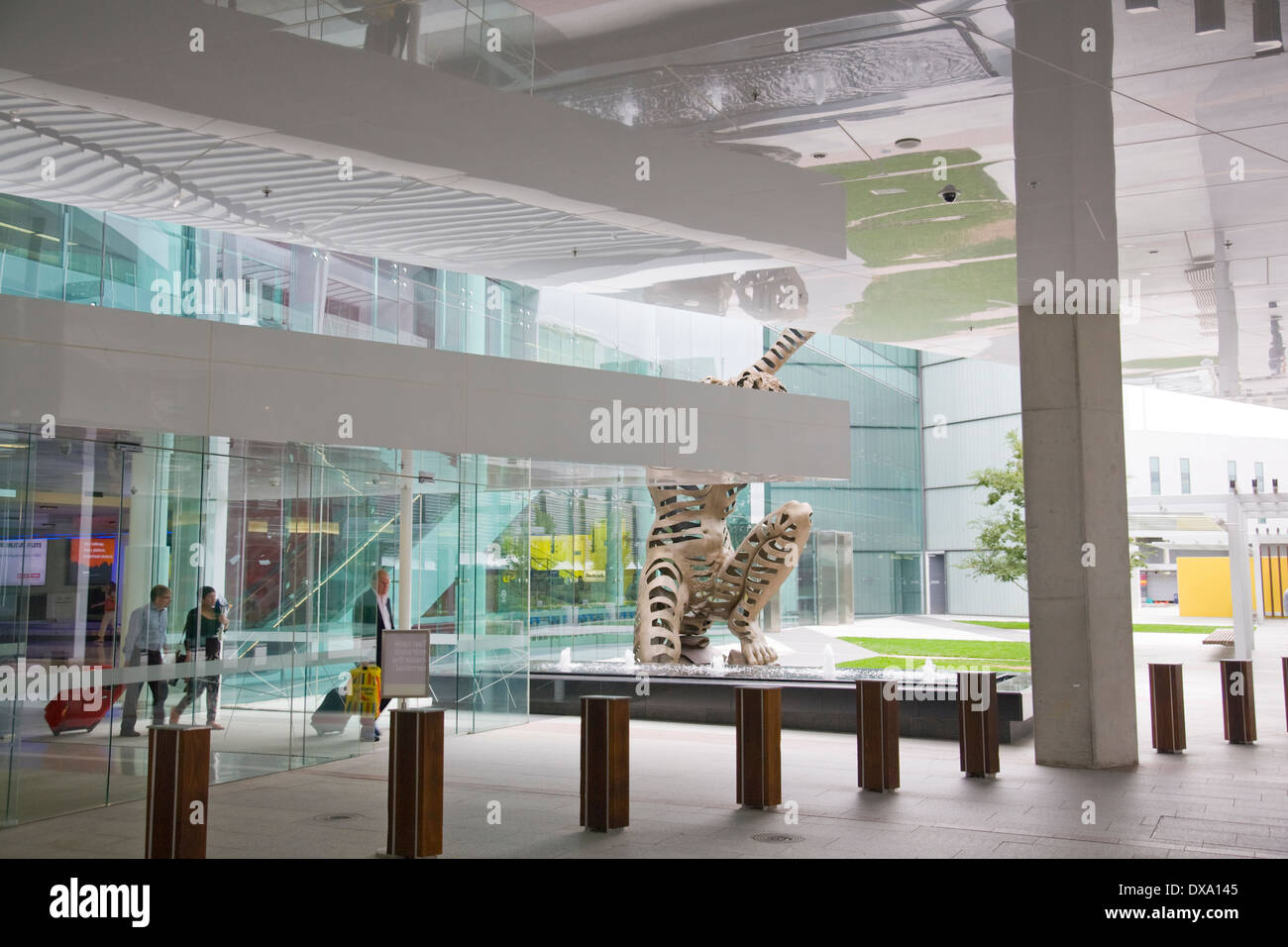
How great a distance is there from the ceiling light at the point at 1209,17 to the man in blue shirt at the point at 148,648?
9.12 meters

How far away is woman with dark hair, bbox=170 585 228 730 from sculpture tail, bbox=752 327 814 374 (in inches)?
367

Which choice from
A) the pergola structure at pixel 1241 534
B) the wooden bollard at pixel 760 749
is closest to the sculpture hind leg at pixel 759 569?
the wooden bollard at pixel 760 749

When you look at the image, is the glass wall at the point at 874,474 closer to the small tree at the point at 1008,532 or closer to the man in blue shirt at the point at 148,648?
the small tree at the point at 1008,532

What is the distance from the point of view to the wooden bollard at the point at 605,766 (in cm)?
814

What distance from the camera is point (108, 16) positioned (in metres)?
7.23

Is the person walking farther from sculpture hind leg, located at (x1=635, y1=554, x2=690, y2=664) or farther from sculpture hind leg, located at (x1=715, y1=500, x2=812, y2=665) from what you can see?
sculpture hind leg, located at (x1=715, y1=500, x2=812, y2=665)

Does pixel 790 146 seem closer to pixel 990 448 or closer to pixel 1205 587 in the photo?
pixel 990 448

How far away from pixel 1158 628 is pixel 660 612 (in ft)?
86.8

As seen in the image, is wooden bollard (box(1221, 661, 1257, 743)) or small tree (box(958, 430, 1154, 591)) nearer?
wooden bollard (box(1221, 661, 1257, 743))

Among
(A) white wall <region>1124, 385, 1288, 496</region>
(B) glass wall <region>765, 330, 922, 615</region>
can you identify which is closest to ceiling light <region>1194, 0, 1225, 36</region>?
(A) white wall <region>1124, 385, 1288, 496</region>

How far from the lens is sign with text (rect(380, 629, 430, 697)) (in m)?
10.9

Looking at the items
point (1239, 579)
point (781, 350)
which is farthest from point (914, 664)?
point (781, 350)

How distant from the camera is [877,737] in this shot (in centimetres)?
976
